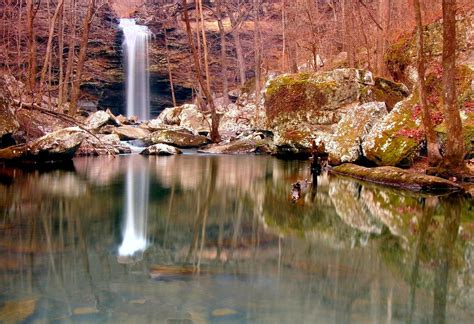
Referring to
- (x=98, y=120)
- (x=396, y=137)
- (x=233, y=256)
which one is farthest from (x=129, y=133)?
(x=233, y=256)

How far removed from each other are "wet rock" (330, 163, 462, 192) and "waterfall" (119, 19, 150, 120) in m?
26.5

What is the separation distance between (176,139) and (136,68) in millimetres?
16499

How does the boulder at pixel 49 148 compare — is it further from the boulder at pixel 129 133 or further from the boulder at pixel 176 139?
the boulder at pixel 129 133

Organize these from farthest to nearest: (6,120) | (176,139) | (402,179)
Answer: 1. (176,139)
2. (6,120)
3. (402,179)

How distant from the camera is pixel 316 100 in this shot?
58.9 feet

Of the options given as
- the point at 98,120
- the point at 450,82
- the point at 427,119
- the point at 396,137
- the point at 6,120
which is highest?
the point at 98,120

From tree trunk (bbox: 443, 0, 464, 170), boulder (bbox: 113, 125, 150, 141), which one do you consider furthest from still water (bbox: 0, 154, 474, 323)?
A: boulder (bbox: 113, 125, 150, 141)

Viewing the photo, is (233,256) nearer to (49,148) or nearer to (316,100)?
(49,148)

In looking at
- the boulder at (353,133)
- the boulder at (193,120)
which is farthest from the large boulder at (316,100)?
the boulder at (193,120)

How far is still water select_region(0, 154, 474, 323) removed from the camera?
353 centimetres

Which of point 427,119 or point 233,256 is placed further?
point 427,119

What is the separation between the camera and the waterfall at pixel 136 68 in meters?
36.2

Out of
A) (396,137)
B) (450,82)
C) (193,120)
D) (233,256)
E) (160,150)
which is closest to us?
(233,256)

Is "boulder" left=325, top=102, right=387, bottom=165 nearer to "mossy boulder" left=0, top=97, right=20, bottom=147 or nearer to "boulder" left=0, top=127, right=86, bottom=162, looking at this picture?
"boulder" left=0, top=127, right=86, bottom=162
